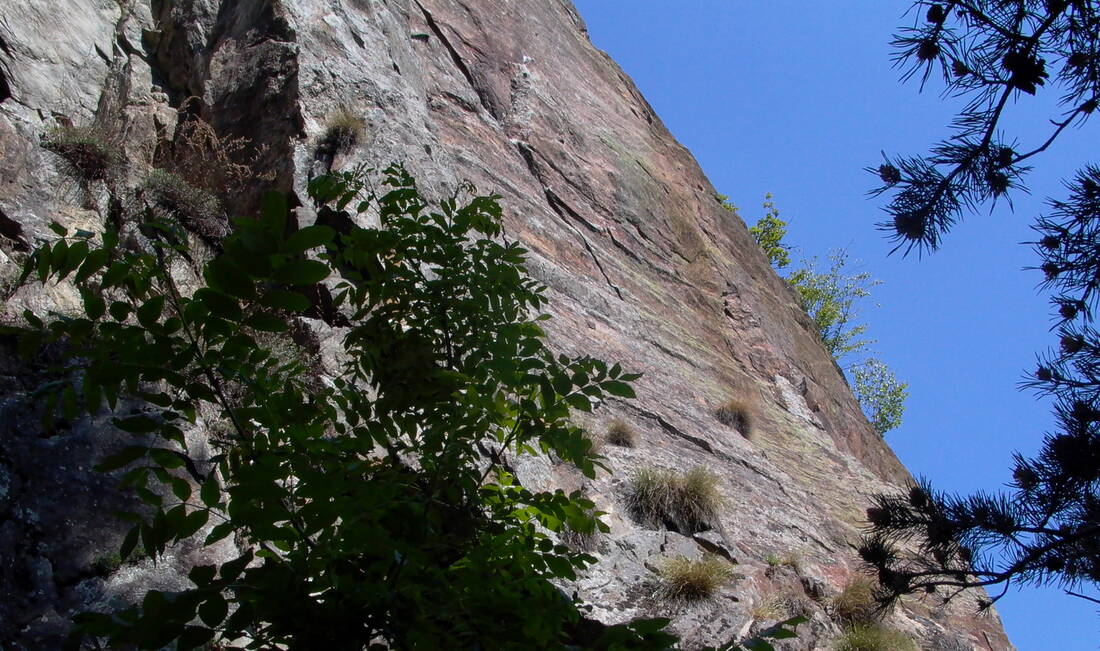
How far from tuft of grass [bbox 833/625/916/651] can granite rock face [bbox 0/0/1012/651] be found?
0.61ft

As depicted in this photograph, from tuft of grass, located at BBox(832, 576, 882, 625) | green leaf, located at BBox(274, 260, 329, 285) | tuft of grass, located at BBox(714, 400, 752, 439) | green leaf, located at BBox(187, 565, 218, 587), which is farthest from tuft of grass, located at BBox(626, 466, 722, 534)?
green leaf, located at BBox(274, 260, 329, 285)

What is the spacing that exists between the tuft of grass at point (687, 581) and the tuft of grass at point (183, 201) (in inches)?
194

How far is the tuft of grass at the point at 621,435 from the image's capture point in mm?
8992

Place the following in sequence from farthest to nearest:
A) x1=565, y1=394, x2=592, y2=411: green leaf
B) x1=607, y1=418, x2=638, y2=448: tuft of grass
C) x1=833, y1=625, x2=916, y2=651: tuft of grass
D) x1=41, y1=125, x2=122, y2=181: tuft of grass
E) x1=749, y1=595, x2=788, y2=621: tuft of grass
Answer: x1=607, y1=418, x2=638, y2=448: tuft of grass, x1=41, y1=125, x2=122, y2=181: tuft of grass, x1=833, y1=625, x2=916, y2=651: tuft of grass, x1=749, y1=595, x2=788, y2=621: tuft of grass, x1=565, y1=394, x2=592, y2=411: green leaf

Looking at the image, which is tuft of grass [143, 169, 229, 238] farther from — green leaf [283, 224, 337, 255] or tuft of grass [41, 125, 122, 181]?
green leaf [283, 224, 337, 255]

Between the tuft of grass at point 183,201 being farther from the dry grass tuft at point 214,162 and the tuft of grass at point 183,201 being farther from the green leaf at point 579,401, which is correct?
the green leaf at point 579,401

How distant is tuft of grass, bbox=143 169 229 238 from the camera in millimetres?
8281

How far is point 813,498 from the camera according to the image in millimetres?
10492

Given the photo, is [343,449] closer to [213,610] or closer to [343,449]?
[343,449]

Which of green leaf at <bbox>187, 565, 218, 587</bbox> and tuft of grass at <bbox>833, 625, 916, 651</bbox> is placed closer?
green leaf at <bbox>187, 565, 218, 587</bbox>

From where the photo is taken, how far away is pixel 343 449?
2.87 meters

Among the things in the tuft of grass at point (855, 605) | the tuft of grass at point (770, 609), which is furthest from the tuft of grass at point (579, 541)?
the tuft of grass at point (855, 605)

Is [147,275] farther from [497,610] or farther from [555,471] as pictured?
[555,471]

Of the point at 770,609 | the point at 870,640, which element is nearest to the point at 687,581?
the point at 770,609
